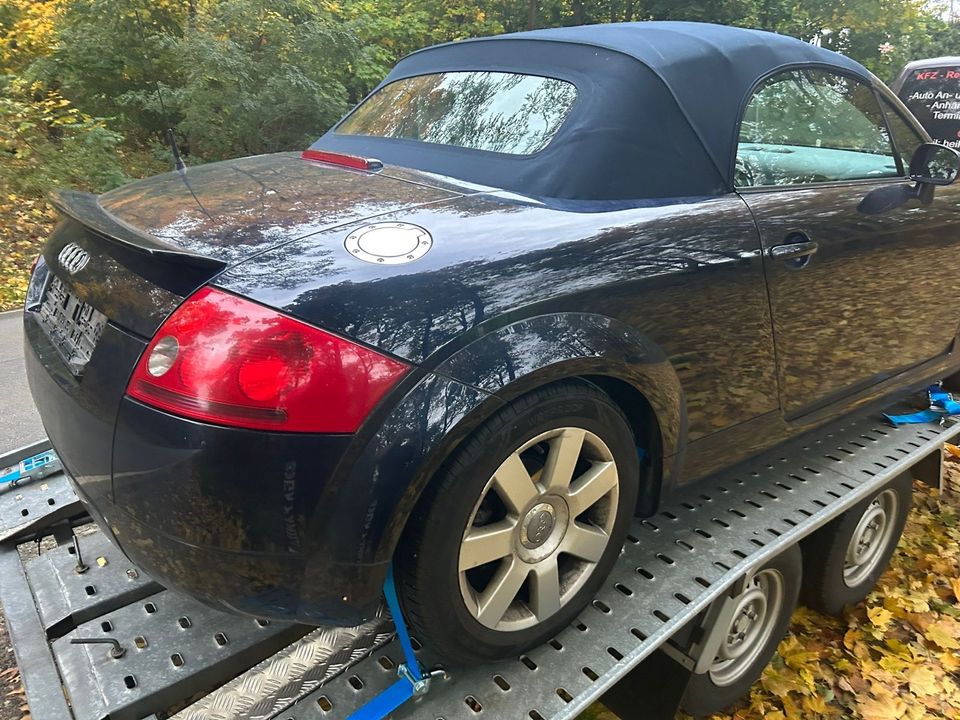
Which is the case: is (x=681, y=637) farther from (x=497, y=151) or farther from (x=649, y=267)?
(x=497, y=151)

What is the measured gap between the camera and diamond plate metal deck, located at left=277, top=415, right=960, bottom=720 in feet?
5.76

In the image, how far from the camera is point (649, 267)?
1.94 metres

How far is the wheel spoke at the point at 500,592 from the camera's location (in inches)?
69.7

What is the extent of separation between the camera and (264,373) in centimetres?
142

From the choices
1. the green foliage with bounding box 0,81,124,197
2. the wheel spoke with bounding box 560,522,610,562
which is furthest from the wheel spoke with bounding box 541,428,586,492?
the green foliage with bounding box 0,81,124,197

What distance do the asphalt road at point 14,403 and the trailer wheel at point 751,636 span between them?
140 inches

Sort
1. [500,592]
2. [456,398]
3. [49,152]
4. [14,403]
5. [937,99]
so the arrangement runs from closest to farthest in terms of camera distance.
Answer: [456,398] → [500,592] → [14,403] → [937,99] → [49,152]

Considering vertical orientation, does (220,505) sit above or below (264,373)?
below

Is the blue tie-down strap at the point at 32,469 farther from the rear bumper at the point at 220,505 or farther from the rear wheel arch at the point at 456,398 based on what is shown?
the rear wheel arch at the point at 456,398

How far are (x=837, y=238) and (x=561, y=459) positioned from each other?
139cm

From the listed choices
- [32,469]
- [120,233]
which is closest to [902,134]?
[120,233]

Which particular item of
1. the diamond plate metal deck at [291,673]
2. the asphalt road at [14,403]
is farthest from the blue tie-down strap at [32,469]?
the asphalt road at [14,403]

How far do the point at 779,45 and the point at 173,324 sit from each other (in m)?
2.28

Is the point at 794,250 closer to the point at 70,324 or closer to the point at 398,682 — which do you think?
the point at 398,682
